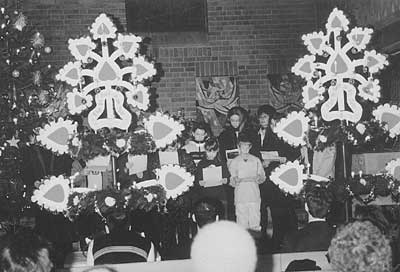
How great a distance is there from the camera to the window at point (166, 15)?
1166 cm

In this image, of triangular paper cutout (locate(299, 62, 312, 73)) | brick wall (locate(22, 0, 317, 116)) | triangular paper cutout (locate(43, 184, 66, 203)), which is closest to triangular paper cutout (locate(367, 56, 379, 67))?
triangular paper cutout (locate(299, 62, 312, 73))

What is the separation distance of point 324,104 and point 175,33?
185 inches

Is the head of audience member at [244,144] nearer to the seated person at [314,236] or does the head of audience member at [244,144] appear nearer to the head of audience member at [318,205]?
the head of audience member at [318,205]

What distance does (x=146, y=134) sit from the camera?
7.15m

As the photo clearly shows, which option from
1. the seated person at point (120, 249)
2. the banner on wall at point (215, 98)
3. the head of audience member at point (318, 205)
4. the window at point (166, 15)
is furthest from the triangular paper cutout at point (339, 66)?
the window at point (166, 15)

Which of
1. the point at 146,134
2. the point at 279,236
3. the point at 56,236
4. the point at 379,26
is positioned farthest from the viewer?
the point at 379,26

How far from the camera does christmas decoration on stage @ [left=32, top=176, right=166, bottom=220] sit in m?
6.90

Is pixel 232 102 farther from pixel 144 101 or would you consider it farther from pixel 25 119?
pixel 144 101

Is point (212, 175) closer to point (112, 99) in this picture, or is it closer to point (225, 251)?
point (112, 99)

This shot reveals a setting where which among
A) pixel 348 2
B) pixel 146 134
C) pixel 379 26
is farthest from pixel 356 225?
pixel 348 2

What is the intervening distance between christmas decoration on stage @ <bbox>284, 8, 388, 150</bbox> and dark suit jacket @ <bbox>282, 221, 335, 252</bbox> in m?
2.31

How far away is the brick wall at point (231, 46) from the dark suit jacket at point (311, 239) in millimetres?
6477

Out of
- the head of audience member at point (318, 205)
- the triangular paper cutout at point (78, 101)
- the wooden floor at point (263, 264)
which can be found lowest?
the wooden floor at point (263, 264)

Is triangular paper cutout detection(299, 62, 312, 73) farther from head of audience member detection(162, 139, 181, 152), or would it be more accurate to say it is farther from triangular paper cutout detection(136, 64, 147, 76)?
triangular paper cutout detection(136, 64, 147, 76)
